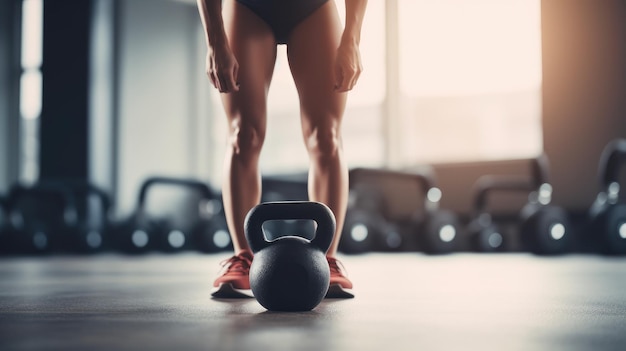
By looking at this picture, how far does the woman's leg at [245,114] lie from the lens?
168 centimetres

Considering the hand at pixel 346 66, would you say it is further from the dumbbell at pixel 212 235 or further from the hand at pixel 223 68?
the dumbbell at pixel 212 235

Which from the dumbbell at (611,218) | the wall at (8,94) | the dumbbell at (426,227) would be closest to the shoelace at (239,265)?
the dumbbell at (611,218)

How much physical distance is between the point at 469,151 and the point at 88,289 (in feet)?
15.3

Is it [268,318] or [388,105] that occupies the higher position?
[388,105]

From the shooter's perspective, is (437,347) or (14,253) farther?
(14,253)

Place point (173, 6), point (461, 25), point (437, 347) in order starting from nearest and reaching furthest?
point (437, 347)
point (461, 25)
point (173, 6)

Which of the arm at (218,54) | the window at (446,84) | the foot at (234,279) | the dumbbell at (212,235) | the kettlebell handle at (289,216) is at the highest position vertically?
the window at (446,84)

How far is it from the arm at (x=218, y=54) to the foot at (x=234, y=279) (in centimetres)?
43

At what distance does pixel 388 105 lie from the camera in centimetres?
637

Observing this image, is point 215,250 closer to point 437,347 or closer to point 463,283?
point 463,283

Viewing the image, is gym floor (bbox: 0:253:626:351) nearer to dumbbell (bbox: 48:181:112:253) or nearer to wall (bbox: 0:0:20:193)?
dumbbell (bbox: 48:181:112:253)

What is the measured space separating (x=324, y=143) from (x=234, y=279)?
16.2 inches

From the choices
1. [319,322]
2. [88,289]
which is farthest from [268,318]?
[88,289]

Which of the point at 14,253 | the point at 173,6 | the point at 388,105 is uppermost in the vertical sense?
the point at 173,6
